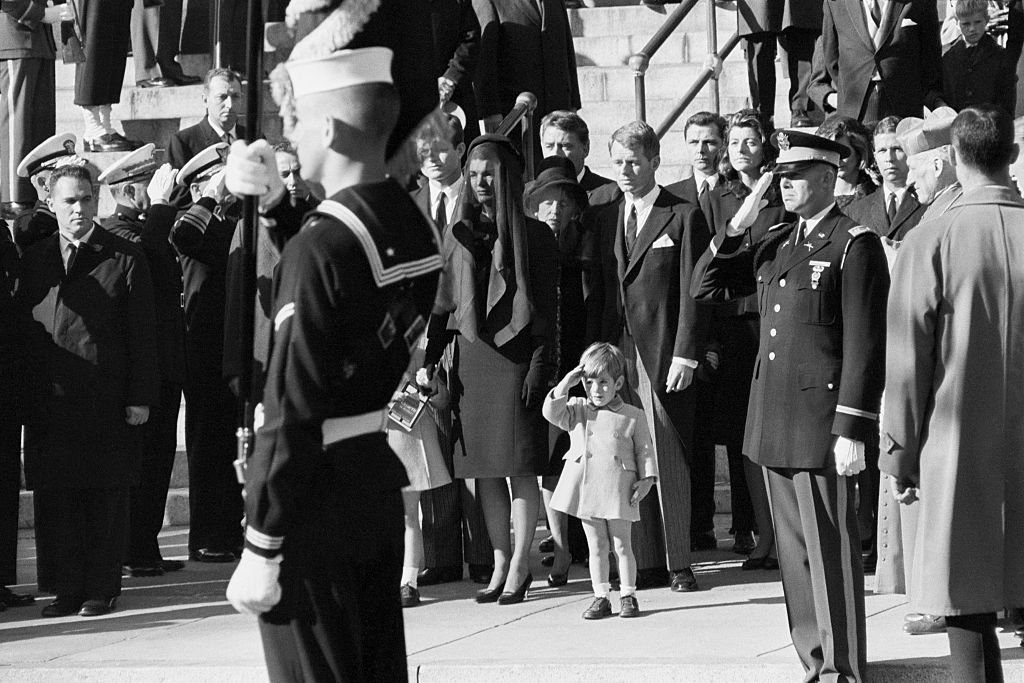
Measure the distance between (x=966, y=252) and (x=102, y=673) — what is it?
368cm

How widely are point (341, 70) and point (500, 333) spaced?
4468 mm

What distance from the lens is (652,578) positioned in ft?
28.5

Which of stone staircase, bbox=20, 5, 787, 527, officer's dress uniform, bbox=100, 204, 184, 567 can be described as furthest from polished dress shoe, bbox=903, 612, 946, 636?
stone staircase, bbox=20, 5, 787, 527

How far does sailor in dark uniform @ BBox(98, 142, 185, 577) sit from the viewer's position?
9664mm

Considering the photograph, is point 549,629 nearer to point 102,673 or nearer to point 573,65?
point 102,673

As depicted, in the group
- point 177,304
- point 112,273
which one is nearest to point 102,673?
point 112,273

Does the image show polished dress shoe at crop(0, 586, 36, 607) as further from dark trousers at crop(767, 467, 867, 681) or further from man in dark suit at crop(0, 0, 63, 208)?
man in dark suit at crop(0, 0, 63, 208)

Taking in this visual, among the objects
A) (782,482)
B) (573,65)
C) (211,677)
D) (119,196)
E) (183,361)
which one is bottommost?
(211,677)

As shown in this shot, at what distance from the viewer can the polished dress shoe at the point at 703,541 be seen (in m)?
9.69

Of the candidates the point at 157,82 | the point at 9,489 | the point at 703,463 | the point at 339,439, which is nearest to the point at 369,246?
the point at 339,439

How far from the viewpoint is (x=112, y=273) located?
889cm

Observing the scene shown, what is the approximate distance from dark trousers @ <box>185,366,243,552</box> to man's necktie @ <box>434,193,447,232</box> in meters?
1.82

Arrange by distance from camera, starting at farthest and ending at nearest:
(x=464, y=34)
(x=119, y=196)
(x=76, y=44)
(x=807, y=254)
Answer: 1. (x=76, y=44)
2. (x=464, y=34)
3. (x=119, y=196)
4. (x=807, y=254)

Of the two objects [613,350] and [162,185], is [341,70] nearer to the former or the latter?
[613,350]
